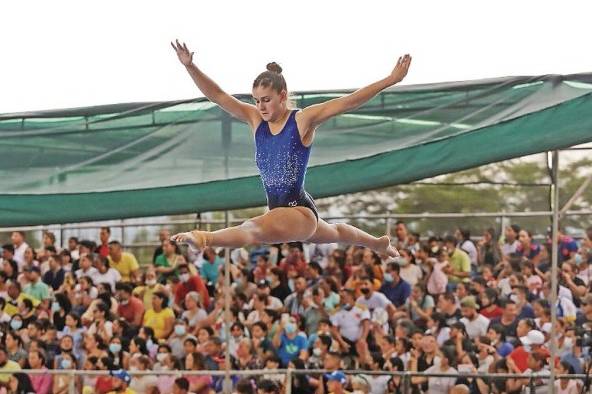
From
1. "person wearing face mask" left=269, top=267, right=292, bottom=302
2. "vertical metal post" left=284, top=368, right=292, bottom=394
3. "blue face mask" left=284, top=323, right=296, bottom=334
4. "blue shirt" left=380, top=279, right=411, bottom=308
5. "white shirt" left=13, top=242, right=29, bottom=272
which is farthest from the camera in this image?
"white shirt" left=13, top=242, right=29, bottom=272

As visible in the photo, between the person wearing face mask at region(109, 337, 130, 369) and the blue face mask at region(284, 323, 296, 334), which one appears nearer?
the blue face mask at region(284, 323, 296, 334)

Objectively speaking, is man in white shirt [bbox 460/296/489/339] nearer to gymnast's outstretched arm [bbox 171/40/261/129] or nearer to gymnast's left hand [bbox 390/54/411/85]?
gymnast's outstretched arm [bbox 171/40/261/129]

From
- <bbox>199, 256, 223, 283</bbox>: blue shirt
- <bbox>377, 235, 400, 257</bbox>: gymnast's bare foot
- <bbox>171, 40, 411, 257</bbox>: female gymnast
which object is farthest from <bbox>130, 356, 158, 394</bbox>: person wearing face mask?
<bbox>171, 40, 411, 257</bbox>: female gymnast

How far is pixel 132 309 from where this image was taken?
1548cm

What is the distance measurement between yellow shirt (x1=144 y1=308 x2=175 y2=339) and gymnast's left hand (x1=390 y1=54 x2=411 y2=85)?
23.8ft

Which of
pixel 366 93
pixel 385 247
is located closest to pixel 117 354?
pixel 385 247

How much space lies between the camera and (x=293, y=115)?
29.2 ft

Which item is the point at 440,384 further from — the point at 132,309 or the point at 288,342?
the point at 132,309

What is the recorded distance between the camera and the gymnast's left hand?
8320 mm

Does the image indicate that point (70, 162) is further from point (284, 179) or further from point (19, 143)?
point (284, 179)

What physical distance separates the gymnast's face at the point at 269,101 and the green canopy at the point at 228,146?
309 cm

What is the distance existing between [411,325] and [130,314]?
3.50m

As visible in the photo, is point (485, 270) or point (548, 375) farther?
point (485, 270)

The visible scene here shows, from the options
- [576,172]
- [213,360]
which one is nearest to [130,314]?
[213,360]
